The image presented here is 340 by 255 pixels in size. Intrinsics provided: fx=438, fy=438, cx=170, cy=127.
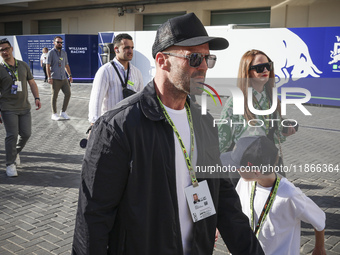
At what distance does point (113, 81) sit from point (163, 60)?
3.06 meters

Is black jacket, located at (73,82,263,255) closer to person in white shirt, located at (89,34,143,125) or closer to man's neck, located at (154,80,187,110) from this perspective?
man's neck, located at (154,80,187,110)

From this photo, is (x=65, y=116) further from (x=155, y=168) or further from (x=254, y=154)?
(x=155, y=168)

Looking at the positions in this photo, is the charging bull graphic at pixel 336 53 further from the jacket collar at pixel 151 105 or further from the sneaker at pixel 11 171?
the jacket collar at pixel 151 105

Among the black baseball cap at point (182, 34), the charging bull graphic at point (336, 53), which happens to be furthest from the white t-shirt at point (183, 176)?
the charging bull graphic at point (336, 53)

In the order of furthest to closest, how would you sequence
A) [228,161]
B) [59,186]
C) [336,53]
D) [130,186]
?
1. [336,53]
2. [59,186]
3. [228,161]
4. [130,186]

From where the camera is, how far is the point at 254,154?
9.80 feet

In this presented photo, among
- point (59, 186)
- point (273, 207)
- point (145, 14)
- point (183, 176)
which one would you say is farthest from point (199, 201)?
point (145, 14)

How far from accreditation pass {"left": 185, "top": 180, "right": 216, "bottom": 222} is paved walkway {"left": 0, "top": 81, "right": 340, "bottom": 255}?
86.4 inches

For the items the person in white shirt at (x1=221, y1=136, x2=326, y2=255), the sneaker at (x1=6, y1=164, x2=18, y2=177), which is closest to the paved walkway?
the sneaker at (x1=6, y1=164, x2=18, y2=177)

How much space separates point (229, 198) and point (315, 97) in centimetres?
1281

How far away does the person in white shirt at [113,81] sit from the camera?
495 cm

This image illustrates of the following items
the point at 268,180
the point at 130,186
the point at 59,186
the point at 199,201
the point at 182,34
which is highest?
the point at 182,34

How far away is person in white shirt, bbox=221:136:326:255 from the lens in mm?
2834

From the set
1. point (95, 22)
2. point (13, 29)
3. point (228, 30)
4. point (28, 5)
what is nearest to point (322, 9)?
point (228, 30)
